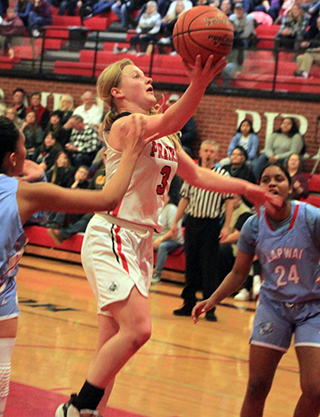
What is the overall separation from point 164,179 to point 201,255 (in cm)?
416

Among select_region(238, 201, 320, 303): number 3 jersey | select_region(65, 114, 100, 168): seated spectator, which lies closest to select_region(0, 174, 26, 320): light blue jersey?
select_region(238, 201, 320, 303): number 3 jersey

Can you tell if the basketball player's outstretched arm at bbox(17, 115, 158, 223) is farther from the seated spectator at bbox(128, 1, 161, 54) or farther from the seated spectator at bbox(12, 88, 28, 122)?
the seated spectator at bbox(12, 88, 28, 122)

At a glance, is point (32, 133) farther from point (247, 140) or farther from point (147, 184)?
point (147, 184)

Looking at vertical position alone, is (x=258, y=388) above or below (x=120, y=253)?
below

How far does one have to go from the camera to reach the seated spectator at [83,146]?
38.0 ft

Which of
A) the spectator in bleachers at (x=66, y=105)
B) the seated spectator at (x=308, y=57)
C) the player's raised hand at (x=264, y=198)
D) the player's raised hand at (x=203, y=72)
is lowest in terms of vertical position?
the spectator in bleachers at (x=66, y=105)

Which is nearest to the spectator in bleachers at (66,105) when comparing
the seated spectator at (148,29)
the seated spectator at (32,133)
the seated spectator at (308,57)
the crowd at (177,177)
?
the crowd at (177,177)

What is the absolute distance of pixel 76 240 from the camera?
1038 centimetres

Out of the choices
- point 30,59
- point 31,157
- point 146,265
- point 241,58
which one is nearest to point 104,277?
point 146,265

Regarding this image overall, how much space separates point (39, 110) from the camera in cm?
1329

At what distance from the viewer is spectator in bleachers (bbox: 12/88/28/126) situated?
1369cm

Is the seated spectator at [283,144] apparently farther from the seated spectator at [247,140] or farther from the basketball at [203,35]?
the basketball at [203,35]

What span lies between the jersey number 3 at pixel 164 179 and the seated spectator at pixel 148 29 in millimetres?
9643

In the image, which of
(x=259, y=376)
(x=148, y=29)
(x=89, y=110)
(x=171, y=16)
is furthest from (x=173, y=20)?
(x=259, y=376)
